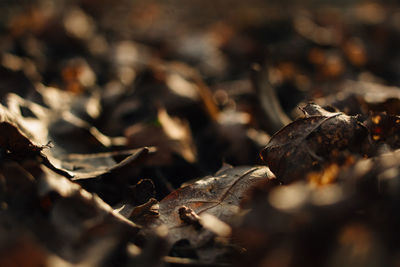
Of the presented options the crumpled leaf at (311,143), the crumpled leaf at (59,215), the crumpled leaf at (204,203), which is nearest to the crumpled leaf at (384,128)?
the crumpled leaf at (311,143)

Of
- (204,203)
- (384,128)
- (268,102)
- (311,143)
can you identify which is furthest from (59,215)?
(268,102)

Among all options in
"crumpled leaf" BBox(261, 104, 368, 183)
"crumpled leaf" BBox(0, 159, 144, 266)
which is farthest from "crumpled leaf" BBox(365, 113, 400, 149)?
"crumpled leaf" BBox(0, 159, 144, 266)

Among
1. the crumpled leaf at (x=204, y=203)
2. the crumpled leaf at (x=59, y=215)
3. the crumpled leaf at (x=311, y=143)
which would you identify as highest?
the crumpled leaf at (x=59, y=215)

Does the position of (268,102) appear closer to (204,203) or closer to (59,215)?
(204,203)

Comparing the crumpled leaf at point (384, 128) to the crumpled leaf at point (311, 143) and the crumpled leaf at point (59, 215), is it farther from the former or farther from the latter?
the crumpled leaf at point (59, 215)

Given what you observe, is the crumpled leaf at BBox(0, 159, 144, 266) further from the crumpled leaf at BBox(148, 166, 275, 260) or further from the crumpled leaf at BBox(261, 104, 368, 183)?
the crumpled leaf at BBox(261, 104, 368, 183)
